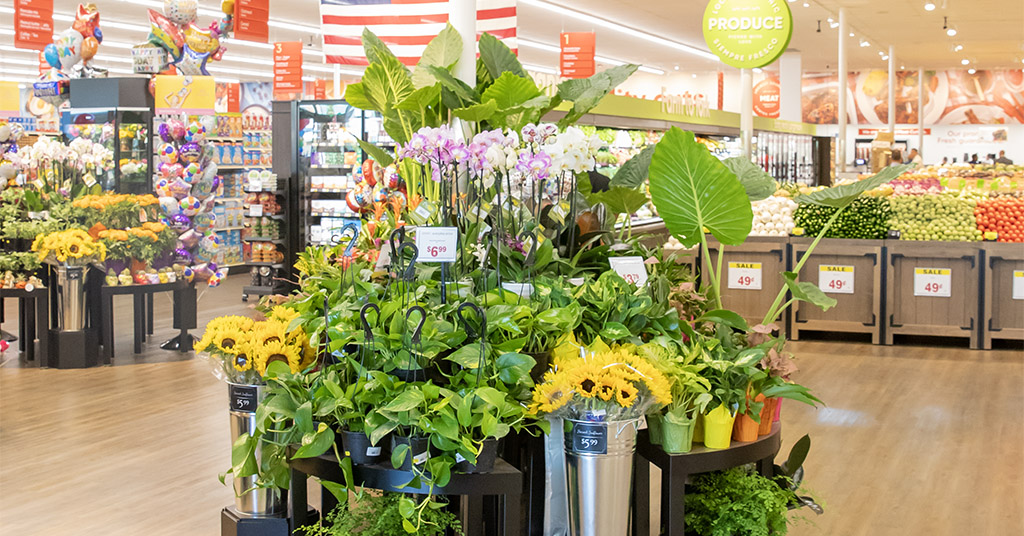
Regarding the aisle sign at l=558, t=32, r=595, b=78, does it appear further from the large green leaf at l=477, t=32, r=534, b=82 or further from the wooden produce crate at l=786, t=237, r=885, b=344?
the large green leaf at l=477, t=32, r=534, b=82

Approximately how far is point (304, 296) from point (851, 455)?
8.88ft

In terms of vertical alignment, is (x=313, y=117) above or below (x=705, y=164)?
above

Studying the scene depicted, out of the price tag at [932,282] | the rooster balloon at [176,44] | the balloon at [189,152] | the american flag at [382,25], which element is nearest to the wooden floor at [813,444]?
the price tag at [932,282]

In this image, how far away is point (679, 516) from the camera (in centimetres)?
273

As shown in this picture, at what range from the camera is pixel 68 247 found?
674 centimetres

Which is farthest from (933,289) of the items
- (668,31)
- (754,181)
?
(668,31)

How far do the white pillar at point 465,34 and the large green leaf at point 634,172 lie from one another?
24.1 inches

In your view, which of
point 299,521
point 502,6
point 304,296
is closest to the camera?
point 299,521

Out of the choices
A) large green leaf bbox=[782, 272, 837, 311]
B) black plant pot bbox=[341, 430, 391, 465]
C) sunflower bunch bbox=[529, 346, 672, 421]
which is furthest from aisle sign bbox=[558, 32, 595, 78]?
black plant pot bbox=[341, 430, 391, 465]

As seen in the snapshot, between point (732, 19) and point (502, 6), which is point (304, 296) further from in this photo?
point (732, 19)

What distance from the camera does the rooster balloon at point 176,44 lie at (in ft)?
25.8

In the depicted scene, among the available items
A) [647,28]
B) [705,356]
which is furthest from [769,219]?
[647,28]

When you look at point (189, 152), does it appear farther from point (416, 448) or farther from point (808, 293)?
point (416, 448)

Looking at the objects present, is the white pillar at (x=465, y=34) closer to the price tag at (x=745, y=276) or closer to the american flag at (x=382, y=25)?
the american flag at (x=382, y=25)
